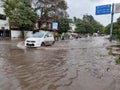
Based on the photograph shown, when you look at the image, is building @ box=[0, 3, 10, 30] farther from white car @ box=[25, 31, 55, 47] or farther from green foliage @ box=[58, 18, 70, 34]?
white car @ box=[25, 31, 55, 47]

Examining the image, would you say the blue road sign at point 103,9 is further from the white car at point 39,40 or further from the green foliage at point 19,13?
the white car at point 39,40

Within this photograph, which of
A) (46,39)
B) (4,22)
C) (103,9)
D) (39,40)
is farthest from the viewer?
(4,22)

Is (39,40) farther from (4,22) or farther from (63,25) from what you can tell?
(63,25)

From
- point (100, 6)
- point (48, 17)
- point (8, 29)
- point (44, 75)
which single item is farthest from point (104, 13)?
point (44, 75)

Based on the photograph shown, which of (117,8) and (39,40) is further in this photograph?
(117,8)

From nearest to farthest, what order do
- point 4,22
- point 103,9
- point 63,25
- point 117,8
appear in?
point 117,8, point 103,9, point 4,22, point 63,25

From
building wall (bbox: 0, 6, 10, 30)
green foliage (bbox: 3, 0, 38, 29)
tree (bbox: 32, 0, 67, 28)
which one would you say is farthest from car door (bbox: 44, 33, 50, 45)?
tree (bbox: 32, 0, 67, 28)

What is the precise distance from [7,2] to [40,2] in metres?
11.0

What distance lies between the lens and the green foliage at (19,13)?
41525 millimetres

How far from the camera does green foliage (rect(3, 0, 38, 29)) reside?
41.5 meters

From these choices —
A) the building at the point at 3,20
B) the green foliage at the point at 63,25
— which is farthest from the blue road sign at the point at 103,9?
the building at the point at 3,20

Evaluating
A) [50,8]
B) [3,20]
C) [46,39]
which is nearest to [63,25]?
[50,8]

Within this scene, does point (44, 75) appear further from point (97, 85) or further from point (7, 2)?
point (7, 2)

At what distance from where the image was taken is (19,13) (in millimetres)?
41844
